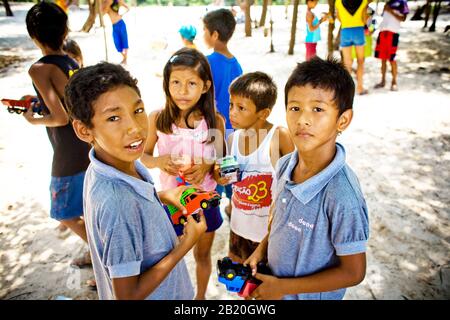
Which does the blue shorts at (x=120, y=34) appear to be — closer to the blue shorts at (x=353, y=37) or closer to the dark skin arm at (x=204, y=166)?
the blue shorts at (x=353, y=37)

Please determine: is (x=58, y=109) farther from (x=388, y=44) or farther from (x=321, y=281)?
(x=388, y=44)

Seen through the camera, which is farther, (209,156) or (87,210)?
(209,156)

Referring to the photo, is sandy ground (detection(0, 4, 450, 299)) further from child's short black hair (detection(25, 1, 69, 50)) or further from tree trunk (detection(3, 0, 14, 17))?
tree trunk (detection(3, 0, 14, 17))

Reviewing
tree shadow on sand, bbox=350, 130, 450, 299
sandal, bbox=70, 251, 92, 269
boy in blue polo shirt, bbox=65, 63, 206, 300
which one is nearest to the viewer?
boy in blue polo shirt, bbox=65, 63, 206, 300

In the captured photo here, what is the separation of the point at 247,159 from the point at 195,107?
1.88 ft

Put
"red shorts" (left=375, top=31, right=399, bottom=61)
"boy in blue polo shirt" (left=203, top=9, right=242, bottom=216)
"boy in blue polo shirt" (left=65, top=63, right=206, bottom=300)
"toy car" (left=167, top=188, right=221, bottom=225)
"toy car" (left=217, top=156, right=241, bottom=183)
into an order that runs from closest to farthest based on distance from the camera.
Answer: "boy in blue polo shirt" (left=65, top=63, right=206, bottom=300) → "toy car" (left=167, top=188, right=221, bottom=225) → "toy car" (left=217, top=156, right=241, bottom=183) → "boy in blue polo shirt" (left=203, top=9, right=242, bottom=216) → "red shorts" (left=375, top=31, right=399, bottom=61)

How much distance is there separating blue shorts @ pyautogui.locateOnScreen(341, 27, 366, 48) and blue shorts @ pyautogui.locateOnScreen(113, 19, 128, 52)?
583 cm

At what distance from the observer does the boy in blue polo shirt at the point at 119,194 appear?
48.6 inches

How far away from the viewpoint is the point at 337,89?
1.42 metres

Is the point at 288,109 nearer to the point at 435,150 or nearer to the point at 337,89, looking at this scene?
the point at 337,89

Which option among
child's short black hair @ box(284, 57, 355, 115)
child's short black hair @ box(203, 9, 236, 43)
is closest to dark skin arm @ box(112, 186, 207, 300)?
child's short black hair @ box(284, 57, 355, 115)

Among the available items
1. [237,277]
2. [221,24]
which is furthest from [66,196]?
[221,24]

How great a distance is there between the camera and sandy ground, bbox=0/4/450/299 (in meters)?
2.74
